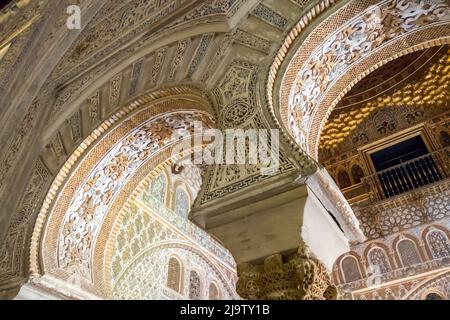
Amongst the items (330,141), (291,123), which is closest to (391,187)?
(330,141)

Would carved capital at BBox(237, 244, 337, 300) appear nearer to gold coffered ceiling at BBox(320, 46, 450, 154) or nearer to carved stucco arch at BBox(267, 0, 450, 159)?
carved stucco arch at BBox(267, 0, 450, 159)

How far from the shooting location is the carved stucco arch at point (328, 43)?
256cm

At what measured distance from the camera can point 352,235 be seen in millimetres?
2289

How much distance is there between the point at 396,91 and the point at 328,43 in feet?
18.6

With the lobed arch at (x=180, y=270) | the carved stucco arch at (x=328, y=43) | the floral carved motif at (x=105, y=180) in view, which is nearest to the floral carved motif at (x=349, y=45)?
the carved stucco arch at (x=328, y=43)

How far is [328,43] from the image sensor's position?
2695 mm

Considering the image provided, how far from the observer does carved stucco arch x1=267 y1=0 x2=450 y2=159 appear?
2.56 meters

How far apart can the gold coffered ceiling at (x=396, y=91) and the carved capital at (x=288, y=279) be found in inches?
260

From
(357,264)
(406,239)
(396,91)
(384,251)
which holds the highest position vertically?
(396,91)

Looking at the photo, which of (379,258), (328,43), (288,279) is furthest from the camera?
(379,258)

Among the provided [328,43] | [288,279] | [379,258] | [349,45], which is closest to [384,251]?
[379,258]

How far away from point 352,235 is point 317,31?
1.41 meters

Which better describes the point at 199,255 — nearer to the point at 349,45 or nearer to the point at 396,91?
the point at 349,45

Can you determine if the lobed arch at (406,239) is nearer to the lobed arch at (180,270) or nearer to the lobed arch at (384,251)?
the lobed arch at (384,251)
